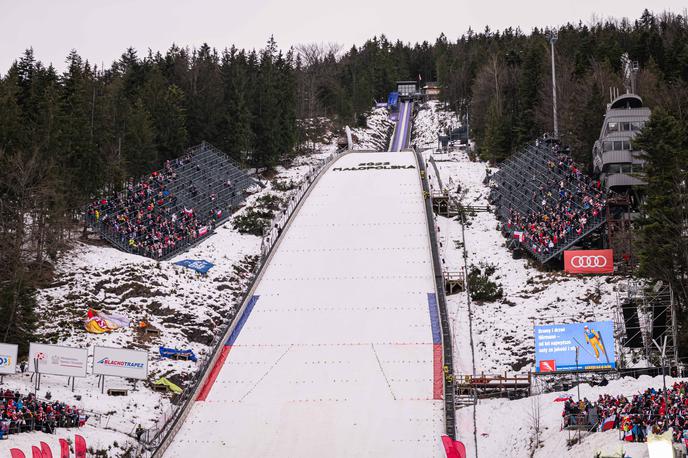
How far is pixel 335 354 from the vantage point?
136ft

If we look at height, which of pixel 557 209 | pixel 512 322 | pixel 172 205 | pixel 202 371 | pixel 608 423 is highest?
pixel 172 205

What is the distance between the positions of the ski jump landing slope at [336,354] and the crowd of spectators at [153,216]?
5.64 meters

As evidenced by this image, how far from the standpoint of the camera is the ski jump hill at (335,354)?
34.4 metres

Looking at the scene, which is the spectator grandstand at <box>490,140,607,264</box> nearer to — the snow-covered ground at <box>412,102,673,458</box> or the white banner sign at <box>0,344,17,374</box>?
the snow-covered ground at <box>412,102,673,458</box>

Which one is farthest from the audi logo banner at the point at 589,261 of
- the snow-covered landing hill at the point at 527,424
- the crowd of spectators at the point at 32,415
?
the crowd of spectators at the point at 32,415

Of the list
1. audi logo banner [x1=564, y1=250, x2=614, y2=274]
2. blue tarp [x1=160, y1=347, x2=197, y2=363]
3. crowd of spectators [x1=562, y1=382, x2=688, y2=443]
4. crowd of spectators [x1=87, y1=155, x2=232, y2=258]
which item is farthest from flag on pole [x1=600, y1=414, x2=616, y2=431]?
crowd of spectators [x1=87, y1=155, x2=232, y2=258]

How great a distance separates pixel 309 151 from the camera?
90.4 metres

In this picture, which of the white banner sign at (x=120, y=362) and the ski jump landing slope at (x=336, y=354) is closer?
the ski jump landing slope at (x=336, y=354)

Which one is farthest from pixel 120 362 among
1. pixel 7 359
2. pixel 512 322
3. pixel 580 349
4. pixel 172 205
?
pixel 172 205

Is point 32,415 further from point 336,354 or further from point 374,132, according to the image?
point 374,132

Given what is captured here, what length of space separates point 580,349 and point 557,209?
17.8 m

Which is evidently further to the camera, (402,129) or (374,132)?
(402,129)

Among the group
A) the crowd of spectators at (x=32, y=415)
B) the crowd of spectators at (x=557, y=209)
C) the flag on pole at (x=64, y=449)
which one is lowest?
the flag on pole at (x=64, y=449)

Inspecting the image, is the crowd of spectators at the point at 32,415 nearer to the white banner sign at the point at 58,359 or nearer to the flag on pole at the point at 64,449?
the flag on pole at the point at 64,449
